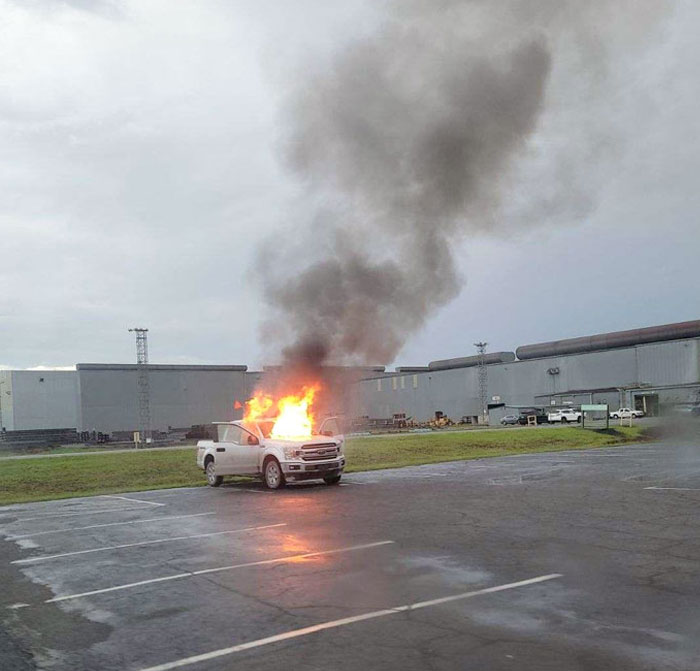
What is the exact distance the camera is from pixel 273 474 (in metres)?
17.7

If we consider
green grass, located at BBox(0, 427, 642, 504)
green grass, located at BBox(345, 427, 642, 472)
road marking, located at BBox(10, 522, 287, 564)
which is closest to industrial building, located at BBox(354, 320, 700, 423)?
green grass, located at BBox(345, 427, 642, 472)

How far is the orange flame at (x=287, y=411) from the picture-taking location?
19672mm

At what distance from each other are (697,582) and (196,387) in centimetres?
7470

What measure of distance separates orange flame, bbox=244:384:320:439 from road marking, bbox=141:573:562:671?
12.4 metres

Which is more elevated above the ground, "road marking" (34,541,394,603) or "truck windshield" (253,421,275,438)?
"truck windshield" (253,421,275,438)

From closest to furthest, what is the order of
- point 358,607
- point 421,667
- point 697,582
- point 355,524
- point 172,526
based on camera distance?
1. point 421,667
2. point 358,607
3. point 697,582
4. point 355,524
5. point 172,526

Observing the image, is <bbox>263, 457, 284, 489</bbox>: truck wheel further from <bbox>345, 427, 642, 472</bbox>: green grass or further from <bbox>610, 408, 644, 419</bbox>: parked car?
<bbox>610, 408, 644, 419</bbox>: parked car

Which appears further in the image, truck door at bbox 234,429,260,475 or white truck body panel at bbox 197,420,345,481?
truck door at bbox 234,429,260,475

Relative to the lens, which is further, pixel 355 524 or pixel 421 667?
pixel 355 524

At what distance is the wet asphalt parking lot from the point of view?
5.29 metres

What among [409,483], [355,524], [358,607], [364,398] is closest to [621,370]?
[364,398]

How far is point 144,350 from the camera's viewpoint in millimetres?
66875

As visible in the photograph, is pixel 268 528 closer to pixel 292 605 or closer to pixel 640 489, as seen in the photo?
pixel 292 605

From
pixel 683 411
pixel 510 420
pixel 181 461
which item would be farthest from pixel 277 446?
pixel 510 420
